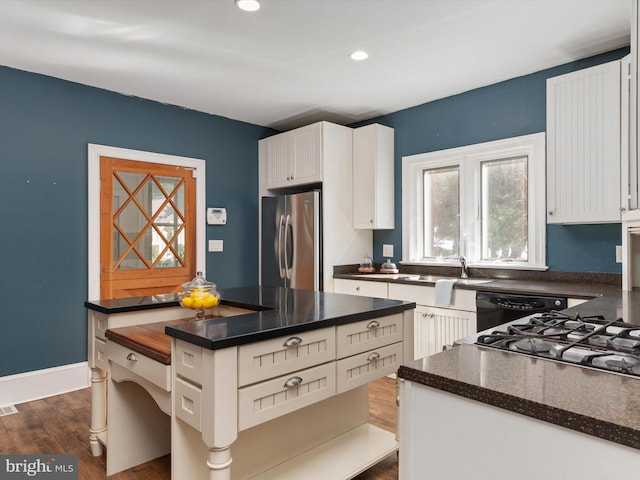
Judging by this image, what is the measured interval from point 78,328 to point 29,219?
97 cm

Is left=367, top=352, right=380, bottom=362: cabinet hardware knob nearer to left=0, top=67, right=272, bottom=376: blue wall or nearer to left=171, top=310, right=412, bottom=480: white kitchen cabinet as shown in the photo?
left=171, top=310, right=412, bottom=480: white kitchen cabinet

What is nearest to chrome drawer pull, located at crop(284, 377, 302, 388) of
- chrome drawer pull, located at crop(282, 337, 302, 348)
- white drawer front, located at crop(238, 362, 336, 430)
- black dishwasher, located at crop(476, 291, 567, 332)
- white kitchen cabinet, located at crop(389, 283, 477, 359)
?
white drawer front, located at crop(238, 362, 336, 430)

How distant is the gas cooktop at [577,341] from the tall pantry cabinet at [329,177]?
2.81m

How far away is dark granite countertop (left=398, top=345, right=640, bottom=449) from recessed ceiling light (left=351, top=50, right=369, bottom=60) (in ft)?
8.01

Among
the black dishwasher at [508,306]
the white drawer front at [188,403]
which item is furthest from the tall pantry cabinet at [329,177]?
the white drawer front at [188,403]

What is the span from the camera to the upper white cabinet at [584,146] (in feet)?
8.66

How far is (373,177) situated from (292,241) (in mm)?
1018

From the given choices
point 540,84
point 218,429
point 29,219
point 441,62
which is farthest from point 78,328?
point 540,84

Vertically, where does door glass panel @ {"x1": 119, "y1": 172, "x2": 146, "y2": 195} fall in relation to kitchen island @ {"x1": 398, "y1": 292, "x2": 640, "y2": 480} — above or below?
above

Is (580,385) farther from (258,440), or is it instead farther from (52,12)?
(52,12)

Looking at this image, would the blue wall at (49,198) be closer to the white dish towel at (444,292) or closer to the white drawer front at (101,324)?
the white drawer front at (101,324)

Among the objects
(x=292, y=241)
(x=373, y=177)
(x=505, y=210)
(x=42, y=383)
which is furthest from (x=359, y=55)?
(x=42, y=383)

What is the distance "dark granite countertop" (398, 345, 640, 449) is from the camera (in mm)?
687

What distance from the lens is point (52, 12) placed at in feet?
7.93
